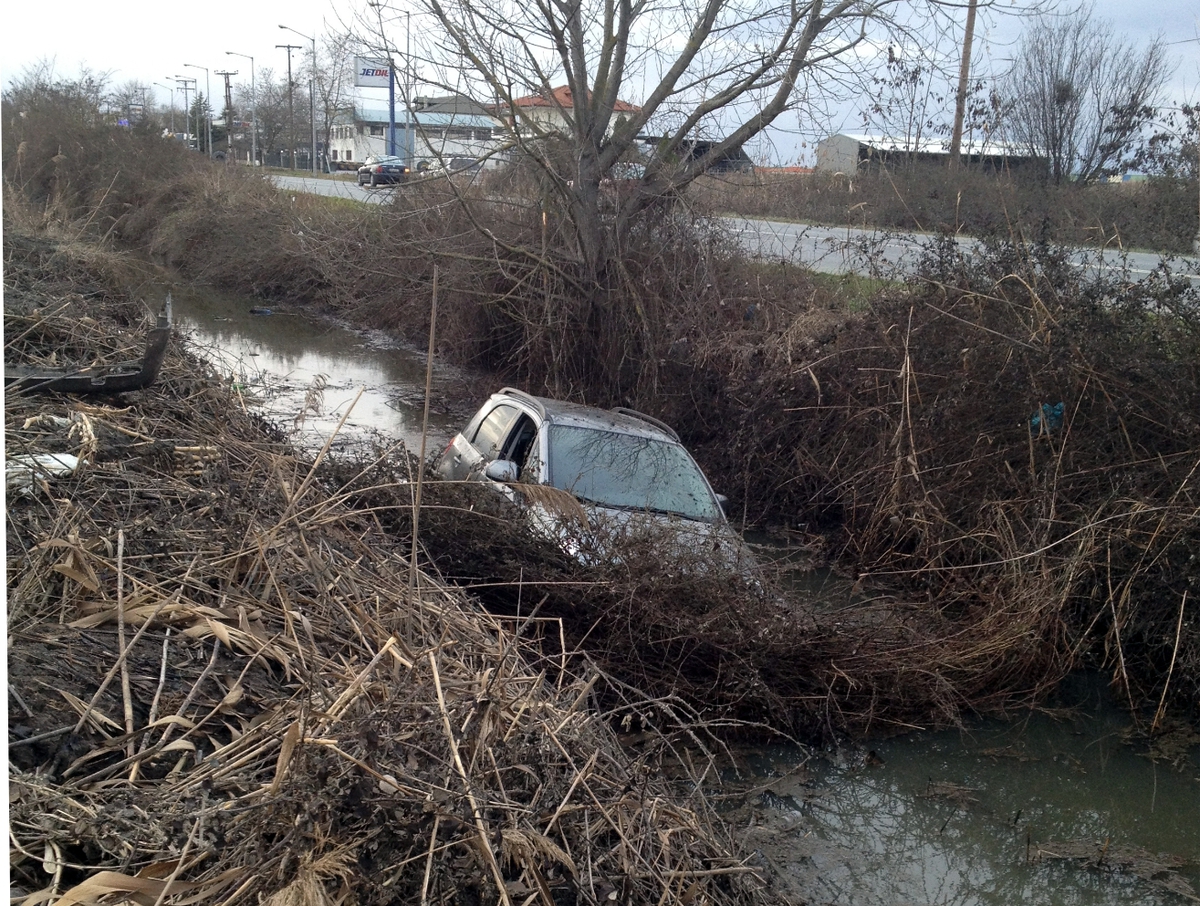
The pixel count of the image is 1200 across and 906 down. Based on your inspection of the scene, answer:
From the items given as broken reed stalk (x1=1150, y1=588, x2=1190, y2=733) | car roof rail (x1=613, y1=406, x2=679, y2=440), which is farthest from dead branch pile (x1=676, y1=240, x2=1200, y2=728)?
car roof rail (x1=613, y1=406, x2=679, y2=440)

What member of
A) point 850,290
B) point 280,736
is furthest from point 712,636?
point 850,290

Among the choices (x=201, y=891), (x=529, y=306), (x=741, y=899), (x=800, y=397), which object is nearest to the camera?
(x=201, y=891)

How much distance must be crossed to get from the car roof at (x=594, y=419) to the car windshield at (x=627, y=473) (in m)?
0.09

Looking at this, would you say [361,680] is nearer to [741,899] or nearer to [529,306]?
Answer: [741,899]

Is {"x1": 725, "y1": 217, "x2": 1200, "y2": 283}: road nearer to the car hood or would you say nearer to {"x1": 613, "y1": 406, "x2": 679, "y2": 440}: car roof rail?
{"x1": 613, "y1": 406, "x2": 679, "y2": 440}: car roof rail

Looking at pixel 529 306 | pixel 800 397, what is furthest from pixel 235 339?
pixel 800 397

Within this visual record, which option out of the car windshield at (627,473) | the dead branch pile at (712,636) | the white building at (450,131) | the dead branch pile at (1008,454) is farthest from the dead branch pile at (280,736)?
the white building at (450,131)

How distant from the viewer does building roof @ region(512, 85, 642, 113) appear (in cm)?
1369

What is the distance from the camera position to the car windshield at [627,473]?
24.5 ft

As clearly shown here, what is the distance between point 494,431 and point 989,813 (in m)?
4.90

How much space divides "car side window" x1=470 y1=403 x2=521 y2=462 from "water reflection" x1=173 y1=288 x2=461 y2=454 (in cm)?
212

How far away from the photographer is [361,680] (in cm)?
306

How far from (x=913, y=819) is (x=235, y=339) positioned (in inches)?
745

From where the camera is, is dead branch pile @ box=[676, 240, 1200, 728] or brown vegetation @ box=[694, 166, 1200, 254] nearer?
dead branch pile @ box=[676, 240, 1200, 728]
